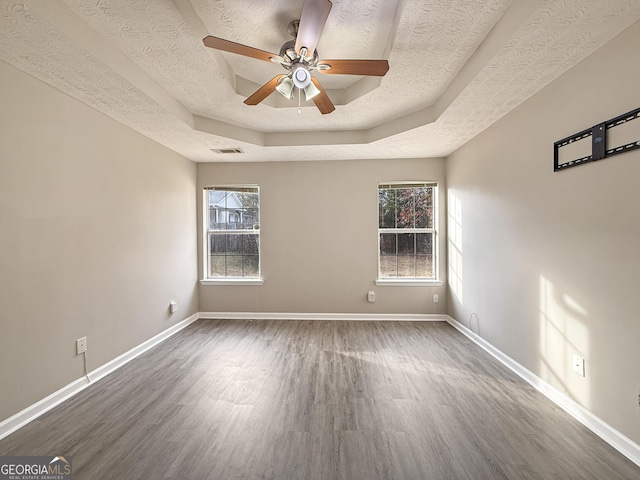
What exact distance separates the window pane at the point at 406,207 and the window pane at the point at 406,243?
0.14 metres

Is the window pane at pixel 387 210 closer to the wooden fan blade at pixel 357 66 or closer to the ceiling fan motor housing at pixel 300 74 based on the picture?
the wooden fan blade at pixel 357 66

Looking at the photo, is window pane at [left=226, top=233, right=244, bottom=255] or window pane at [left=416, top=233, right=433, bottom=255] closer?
window pane at [left=416, top=233, right=433, bottom=255]

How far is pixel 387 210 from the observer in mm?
4230

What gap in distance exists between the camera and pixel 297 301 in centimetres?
421

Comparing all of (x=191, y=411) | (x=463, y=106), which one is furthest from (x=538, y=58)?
(x=191, y=411)

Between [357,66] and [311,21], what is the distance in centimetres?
40

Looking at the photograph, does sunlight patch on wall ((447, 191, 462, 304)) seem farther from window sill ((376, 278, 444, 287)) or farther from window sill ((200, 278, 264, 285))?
window sill ((200, 278, 264, 285))

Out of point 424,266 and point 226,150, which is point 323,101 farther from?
point 424,266

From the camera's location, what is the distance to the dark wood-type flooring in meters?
1.49

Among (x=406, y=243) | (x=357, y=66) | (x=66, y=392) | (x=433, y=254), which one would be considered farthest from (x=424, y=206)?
(x=66, y=392)

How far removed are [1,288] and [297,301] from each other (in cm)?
307

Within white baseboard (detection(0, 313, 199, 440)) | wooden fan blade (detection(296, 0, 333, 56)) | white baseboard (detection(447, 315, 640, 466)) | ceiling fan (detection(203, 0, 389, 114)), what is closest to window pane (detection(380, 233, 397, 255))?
white baseboard (detection(447, 315, 640, 466))

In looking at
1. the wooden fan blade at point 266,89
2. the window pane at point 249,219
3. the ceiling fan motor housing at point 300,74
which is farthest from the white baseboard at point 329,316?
the ceiling fan motor housing at point 300,74

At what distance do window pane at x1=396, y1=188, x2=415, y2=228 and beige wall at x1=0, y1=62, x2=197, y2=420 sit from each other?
11.0 feet
